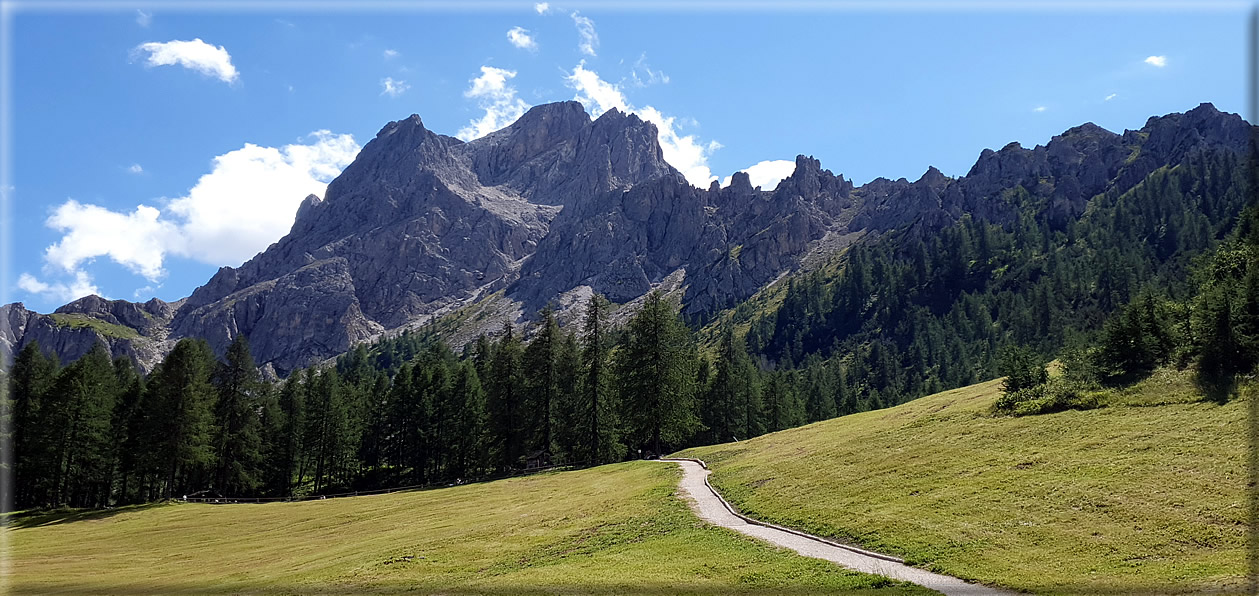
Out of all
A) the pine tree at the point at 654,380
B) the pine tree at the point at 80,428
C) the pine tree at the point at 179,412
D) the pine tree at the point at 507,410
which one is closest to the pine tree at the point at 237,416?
the pine tree at the point at 179,412

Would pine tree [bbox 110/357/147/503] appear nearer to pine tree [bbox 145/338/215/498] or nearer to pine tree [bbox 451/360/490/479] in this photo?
pine tree [bbox 145/338/215/498]

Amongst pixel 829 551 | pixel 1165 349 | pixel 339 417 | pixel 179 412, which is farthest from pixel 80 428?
pixel 1165 349

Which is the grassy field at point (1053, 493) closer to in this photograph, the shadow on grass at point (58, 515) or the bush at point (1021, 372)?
the bush at point (1021, 372)

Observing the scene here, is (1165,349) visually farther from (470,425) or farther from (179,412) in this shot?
(179,412)

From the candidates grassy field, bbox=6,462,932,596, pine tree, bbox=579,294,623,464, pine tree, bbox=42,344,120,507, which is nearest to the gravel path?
grassy field, bbox=6,462,932,596

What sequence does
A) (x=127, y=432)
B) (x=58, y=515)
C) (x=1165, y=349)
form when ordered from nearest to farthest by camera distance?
1. (x=1165, y=349)
2. (x=58, y=515)
3. (x=127, y=432)

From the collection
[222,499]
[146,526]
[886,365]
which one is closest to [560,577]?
[146,526]

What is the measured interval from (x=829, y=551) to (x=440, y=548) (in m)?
17.4

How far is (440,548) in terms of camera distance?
97.9ft

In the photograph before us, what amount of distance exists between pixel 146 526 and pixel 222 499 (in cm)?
2024

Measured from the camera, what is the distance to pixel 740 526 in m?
29.8

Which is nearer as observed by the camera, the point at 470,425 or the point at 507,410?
the point at 507,410

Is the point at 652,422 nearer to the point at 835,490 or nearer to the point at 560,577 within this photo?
the point at 835,490

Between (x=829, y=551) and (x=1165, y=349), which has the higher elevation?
(x=1165, y=349)
